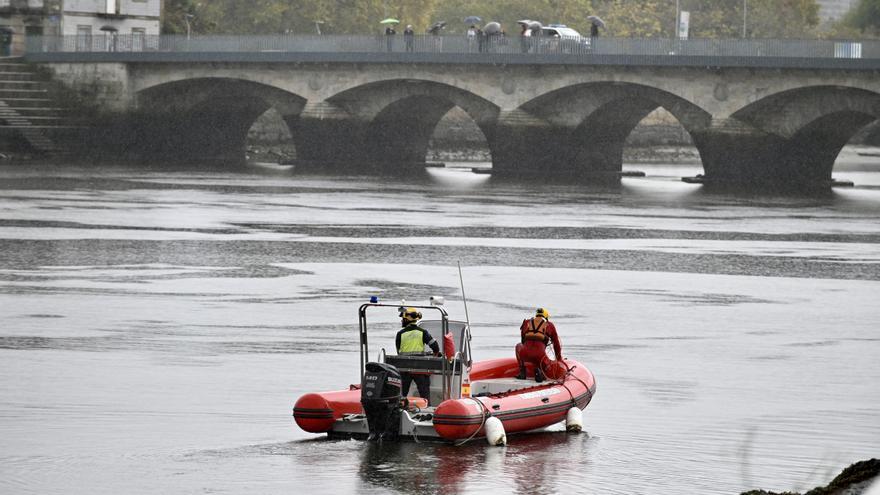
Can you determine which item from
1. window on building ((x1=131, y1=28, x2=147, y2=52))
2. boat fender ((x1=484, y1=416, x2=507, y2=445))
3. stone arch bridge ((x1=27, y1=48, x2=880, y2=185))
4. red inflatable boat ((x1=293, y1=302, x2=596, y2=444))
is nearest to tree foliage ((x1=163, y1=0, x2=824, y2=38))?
window on building ((x1=131, y1=28, x2=147, y2=52))

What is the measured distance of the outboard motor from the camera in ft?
58.2

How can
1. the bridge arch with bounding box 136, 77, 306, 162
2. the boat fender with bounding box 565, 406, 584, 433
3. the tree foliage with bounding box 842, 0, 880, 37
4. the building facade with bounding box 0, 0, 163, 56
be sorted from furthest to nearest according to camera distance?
the tree foliage with bounding box 842, 0, 880, 37 → the building facade with bounding box 0, 0, 163, 56 → the bridge arch with bounding box 136, 77, 306, 162 → the boat fender with bounding box 565, 406, 584, 433

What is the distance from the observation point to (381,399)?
1781 centimetres

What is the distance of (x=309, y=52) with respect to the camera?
79938 mm

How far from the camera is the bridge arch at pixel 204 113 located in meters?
84.9

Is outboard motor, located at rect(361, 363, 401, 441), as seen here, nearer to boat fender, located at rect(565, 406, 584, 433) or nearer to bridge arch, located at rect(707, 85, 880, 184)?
boat fender, located at rect(565, 406, 584, 433)

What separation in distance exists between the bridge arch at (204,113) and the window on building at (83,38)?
494 cm

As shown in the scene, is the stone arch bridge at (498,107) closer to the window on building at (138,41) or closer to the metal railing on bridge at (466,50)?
the metal railing on bridge at (466,50)

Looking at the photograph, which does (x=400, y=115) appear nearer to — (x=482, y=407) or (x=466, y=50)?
(x=466, y=50)

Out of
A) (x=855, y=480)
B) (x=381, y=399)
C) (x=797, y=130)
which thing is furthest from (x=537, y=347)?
(x=797, y=130)

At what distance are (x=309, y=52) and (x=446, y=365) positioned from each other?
62.6 meters

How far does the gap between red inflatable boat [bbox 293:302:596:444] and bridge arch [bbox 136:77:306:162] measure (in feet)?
215

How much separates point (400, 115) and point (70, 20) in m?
19.9

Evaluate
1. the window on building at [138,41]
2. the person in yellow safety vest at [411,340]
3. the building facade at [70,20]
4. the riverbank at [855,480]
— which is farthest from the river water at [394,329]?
the building facade at [70,20]
